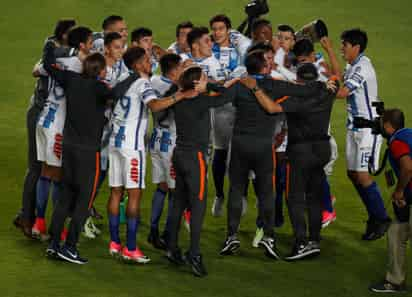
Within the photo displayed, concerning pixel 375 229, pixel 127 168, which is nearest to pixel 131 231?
pixel 127 168

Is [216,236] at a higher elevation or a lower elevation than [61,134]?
lower

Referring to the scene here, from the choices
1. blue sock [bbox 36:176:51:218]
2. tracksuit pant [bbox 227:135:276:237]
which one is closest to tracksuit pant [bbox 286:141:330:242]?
tracksuit pant [bbox 227:135:276:237]

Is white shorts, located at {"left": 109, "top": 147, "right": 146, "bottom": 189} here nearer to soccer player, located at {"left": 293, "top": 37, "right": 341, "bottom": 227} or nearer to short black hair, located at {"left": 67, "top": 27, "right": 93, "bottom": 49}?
short black hair, located at {"left": 67, "top": 27, "right": 93, "bottom": 49}

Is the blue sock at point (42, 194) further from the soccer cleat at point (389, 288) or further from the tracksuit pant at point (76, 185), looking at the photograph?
the soccer cleat at point (389, 288)

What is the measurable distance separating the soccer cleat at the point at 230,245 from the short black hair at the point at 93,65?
200 centimetres

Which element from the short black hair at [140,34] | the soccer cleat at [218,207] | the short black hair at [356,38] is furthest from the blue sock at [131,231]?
the short black hair at [356,38]

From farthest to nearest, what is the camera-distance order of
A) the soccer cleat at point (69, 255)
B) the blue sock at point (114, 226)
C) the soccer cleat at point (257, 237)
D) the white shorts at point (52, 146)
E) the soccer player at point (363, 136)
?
the soccer player at point (363, 136)
the soccer cleat at point (257, 237)
the white shorts at point (52, 146)
the blue sock at point (114, 226)
the soccer cleat at point (69, 255)

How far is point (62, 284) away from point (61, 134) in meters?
1.78

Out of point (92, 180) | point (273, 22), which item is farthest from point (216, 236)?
point (273, 22)

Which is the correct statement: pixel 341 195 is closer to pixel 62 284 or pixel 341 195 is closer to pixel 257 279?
pixel 257 279

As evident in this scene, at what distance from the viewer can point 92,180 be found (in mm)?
9773

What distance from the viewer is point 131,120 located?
32.0 feet

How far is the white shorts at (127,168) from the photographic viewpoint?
976 centimetres

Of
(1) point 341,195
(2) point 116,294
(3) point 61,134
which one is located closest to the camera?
(2) point 116,294
